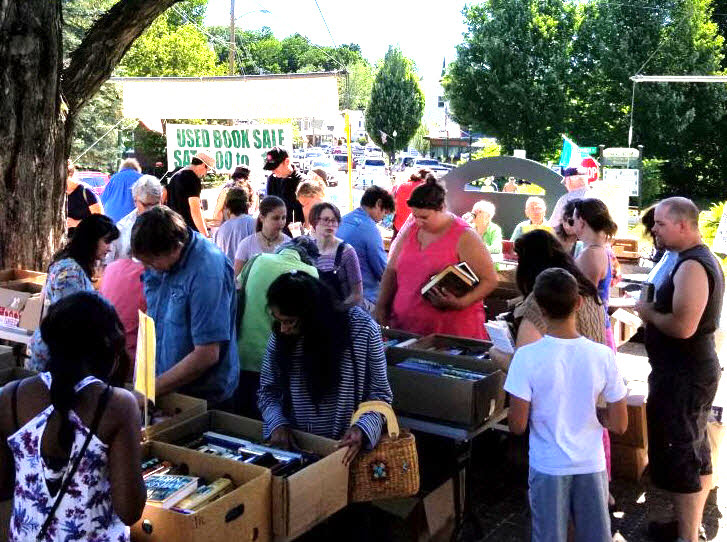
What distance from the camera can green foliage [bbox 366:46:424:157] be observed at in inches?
2382

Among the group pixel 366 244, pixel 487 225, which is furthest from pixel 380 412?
pixel 487 225

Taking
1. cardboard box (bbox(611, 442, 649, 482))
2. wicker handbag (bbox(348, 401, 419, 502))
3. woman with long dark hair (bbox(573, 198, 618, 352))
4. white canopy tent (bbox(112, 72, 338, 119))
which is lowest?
cardboard box (bbox(611, 442, 649, 482))

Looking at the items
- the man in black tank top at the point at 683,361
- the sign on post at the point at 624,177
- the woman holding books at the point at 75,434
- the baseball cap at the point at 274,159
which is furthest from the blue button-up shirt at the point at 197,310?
the sign on post at the point at 624,177

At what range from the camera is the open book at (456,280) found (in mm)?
4613

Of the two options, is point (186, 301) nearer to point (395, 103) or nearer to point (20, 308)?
point (20, 308)

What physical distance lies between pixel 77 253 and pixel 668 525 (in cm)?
331

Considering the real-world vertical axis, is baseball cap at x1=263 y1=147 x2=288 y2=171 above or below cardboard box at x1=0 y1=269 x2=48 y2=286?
above

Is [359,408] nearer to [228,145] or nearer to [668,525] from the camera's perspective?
[668,525]

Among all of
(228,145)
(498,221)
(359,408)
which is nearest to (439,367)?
(359,408)

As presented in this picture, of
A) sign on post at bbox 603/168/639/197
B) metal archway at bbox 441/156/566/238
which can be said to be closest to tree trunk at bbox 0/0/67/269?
metal archway at bbox 441/156/566/238

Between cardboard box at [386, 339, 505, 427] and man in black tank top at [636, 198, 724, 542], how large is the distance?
0.79 meters

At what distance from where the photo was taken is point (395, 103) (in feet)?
198

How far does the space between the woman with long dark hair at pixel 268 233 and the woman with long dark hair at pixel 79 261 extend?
1.85 meters

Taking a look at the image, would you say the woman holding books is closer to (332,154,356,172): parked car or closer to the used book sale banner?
the used book sale banner
